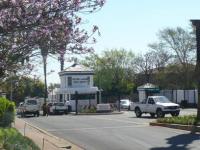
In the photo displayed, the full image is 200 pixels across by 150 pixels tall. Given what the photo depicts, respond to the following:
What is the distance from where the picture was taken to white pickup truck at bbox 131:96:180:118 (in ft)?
134

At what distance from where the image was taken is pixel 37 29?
8.29 m

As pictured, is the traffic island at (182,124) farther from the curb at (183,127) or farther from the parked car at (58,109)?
the parked car at (58,109)

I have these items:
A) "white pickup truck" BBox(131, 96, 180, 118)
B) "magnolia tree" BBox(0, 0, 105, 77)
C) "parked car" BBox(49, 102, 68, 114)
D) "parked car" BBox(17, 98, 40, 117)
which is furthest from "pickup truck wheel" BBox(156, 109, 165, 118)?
"magnolia tree" BBox(0, 0, 105, 77)

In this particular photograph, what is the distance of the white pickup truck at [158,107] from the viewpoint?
4075 cm

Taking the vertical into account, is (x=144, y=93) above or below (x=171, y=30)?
below

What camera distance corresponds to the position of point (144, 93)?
64.2m

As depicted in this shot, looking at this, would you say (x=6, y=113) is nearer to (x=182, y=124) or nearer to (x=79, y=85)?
(x=182, y=124)

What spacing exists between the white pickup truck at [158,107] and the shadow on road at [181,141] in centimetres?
1803

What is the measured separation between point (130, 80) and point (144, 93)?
34.1 m

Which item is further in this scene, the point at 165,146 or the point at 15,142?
the point at 165,146

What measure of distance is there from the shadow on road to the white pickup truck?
18.0m

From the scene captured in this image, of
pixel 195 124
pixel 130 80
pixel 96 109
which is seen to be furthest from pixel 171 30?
pixel 195 124

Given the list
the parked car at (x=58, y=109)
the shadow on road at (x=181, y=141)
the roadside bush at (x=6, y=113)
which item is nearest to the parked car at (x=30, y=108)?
the parked car at (x=58, y=109)

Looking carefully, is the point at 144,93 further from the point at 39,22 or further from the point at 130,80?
the point at 39,22
